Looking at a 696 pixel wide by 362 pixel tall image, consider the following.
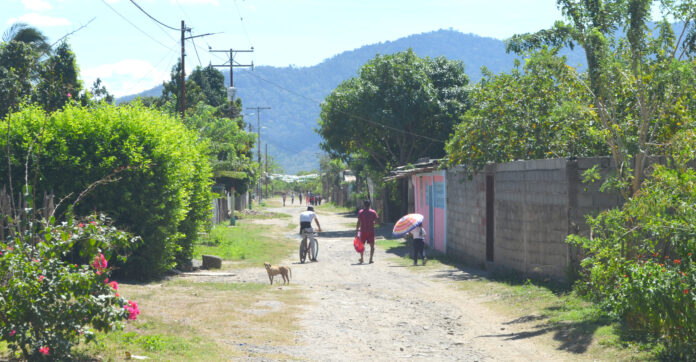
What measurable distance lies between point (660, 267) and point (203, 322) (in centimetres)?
654

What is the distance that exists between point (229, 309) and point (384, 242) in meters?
18.8

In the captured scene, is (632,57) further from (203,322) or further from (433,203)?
(433,203)

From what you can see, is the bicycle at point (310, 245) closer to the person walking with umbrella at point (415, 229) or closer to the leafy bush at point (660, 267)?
the person walking with umbrella at point (415, 229)

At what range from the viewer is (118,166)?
14250mm

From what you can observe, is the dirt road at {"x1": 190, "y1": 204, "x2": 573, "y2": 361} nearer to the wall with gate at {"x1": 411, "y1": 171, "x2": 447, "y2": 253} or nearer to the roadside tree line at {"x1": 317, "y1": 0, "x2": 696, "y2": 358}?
the roadside tree line at {"x1": 317, "y1": 0, "x2": 696, "y2": 358}

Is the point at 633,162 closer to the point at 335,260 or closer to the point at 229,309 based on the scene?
the point at 229,309

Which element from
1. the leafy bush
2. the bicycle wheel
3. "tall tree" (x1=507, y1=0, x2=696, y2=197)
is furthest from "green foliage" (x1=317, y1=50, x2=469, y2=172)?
the leafy bush

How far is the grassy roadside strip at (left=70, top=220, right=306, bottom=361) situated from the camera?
28.2 ft

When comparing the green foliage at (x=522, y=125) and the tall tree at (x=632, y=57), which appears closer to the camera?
the tall tree at (x=632, y=57)

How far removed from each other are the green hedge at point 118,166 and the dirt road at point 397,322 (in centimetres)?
301

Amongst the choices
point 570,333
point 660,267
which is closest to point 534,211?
point 570,333

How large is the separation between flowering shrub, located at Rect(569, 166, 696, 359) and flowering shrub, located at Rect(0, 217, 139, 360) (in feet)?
18.8

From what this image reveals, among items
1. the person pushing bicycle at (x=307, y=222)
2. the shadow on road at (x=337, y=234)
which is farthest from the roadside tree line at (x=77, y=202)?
the shadow on road at (x=337, y=234)

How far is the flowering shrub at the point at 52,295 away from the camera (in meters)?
6.83
